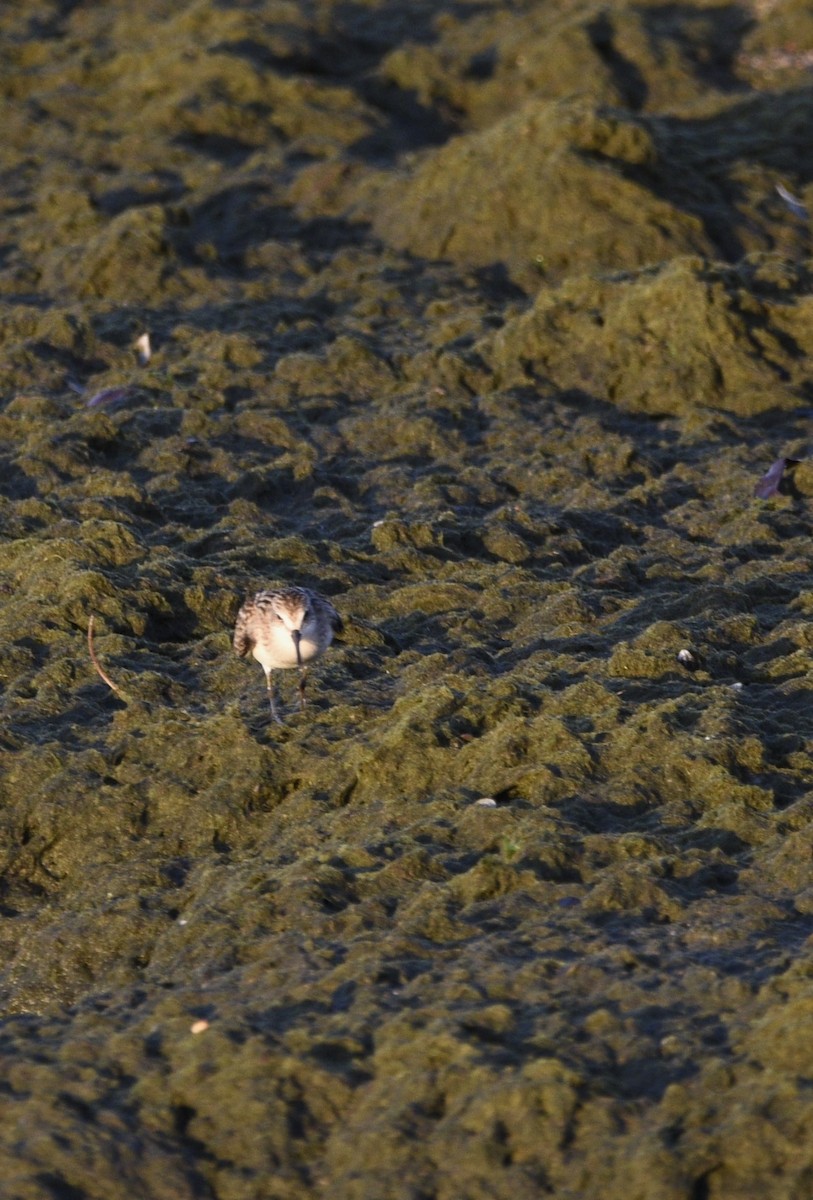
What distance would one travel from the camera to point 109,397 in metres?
11.0

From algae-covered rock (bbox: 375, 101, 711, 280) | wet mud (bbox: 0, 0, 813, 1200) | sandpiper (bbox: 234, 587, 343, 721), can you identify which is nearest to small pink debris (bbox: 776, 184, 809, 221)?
wet mud (bbox: 0, 0, 813, 1200)

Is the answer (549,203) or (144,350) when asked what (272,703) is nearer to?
(144,350)

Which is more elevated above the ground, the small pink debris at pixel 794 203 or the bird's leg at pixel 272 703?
the bird's leg at pixel 272 703

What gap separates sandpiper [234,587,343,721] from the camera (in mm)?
7336

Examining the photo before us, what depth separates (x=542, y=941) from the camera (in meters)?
5.58

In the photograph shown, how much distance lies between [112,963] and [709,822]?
211 cm

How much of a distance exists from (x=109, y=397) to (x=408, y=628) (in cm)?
353

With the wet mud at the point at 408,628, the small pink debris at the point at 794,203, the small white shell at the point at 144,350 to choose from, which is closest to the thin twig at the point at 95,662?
the wet mud at the point at 408,628

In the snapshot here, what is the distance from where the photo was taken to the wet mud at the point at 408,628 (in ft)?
16.1

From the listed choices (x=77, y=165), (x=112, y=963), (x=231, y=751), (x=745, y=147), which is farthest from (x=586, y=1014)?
(x=77, y=165)

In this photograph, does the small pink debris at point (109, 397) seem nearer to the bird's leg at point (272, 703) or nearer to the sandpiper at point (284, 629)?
the sandpiper at point (284, 629)

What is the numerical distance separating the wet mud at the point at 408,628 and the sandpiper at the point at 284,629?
22 centimetres

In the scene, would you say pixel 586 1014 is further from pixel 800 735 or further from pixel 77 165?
pixel 77 165

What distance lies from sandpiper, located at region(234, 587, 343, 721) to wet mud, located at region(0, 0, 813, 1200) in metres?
0.22
